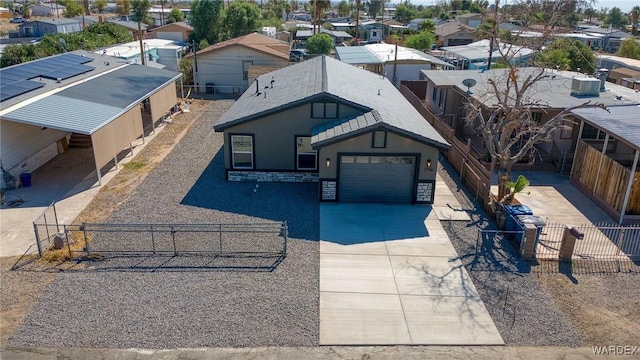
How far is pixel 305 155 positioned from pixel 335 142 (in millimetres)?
2990

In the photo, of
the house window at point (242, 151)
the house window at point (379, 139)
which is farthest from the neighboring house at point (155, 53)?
the house window at point (379, 139)

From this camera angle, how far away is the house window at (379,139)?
54.2ft

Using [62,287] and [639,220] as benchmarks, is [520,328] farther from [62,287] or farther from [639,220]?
[62,287]

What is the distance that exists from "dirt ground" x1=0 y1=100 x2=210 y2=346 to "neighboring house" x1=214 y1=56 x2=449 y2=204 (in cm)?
446

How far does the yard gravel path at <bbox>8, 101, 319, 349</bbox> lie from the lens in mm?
10219

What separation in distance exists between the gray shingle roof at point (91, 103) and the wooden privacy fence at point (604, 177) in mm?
19502

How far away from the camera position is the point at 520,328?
1078 centimetres

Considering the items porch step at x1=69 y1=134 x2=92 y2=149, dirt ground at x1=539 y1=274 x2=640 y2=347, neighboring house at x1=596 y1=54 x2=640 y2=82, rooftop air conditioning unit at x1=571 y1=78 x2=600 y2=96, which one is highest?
rooftop air conditioning unit at x1=571 y1=78 x2=600 y2=96

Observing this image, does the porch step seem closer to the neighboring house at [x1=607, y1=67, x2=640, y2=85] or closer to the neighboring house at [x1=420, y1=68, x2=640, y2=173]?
the neighboring house at [x1=420, y1=68, x2=640, y2=173]

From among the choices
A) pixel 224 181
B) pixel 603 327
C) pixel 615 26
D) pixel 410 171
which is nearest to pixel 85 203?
pixel 224 181

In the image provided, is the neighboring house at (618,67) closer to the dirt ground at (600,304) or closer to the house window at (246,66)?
the house window at (246,66)

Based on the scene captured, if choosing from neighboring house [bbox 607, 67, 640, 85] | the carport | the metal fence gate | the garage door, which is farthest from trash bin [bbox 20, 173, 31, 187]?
neighboring house [bbox 607, 67, 640, 85]

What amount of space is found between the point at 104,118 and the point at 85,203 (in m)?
3.98

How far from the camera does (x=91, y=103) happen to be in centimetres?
2038
